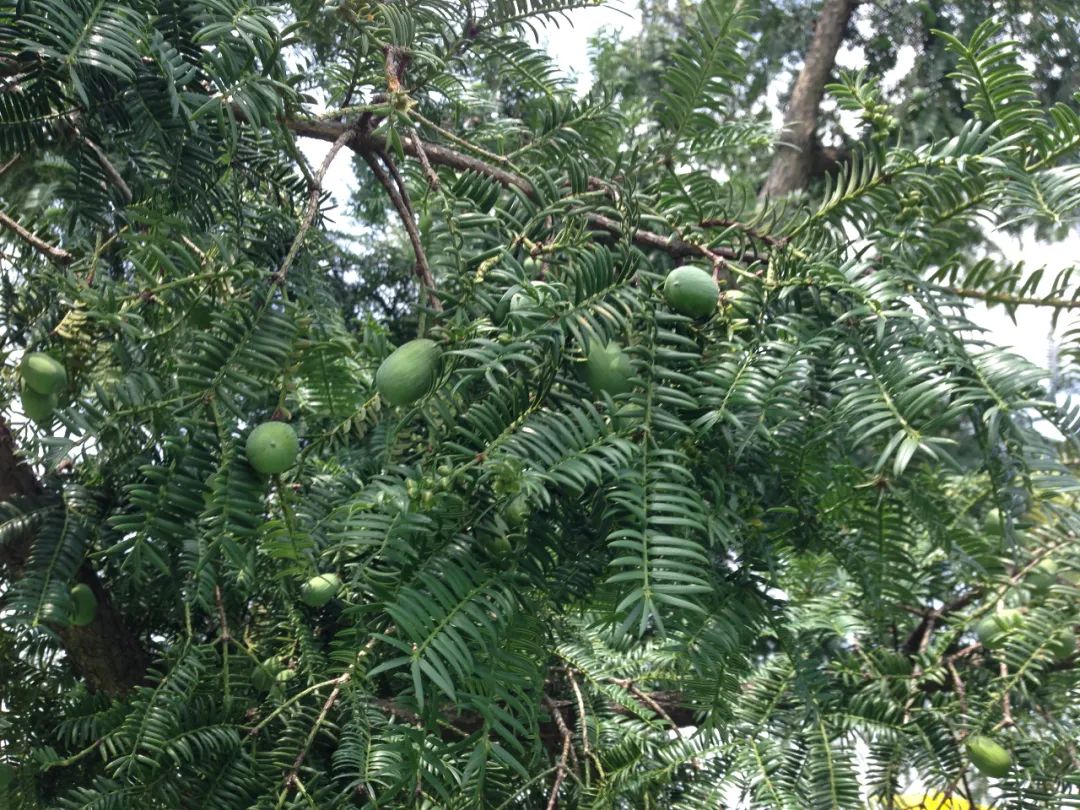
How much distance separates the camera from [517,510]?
1.57ft

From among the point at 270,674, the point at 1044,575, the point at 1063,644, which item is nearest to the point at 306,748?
the point at 270,674

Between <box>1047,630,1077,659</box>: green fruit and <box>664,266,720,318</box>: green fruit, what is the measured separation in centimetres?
76

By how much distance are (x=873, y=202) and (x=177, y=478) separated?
48 centimetres

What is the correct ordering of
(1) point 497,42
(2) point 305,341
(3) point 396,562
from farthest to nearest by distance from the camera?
(1) point 497,42, (2) point 305,341, (3) point 396,562

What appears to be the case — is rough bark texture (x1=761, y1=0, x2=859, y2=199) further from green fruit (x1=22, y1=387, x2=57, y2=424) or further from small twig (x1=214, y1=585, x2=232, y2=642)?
green fruit (x1=22, y1=387, x2=57, y2=424)

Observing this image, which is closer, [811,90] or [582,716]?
[582,716]

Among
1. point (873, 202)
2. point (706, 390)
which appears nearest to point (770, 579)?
point (706, 390)

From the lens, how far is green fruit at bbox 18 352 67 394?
673mm

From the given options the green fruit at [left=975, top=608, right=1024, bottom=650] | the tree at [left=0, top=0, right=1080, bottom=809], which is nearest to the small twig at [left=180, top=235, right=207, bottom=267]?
the tree at [left=0, top=0, right=1080, bottom=809]

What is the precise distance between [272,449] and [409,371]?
8 cm

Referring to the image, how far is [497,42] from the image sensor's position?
864 mm

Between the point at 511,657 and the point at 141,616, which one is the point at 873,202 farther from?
the point at 141,616

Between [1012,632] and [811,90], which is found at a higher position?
[811,90]

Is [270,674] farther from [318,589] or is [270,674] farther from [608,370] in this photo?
[608,370]
